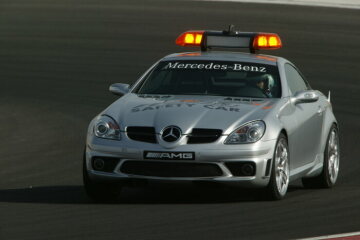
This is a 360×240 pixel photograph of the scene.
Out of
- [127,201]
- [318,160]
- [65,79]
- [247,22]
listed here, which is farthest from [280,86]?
[247,22]

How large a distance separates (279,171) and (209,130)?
87 cm

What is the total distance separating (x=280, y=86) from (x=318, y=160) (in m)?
0.95

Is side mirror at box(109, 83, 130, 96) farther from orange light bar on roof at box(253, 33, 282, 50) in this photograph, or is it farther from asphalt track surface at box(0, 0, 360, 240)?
orange light bar on roof at box(253, 33, 282, 50)

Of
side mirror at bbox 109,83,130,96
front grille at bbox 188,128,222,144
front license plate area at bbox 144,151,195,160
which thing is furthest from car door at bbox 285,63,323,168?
side mirror at bbox 109,83,130,96

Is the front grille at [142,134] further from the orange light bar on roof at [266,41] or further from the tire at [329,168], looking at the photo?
the orange light bar on roof at [266,41]

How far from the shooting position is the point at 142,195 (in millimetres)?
12773

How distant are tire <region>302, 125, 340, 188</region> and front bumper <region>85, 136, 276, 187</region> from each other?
1953mm

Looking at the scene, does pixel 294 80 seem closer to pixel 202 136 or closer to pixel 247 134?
pixel 247 134

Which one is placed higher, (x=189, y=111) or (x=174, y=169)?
(x=189, y=111)

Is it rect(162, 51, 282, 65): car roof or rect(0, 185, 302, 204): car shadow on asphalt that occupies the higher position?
rect(162, 51, 282, 65): car roof

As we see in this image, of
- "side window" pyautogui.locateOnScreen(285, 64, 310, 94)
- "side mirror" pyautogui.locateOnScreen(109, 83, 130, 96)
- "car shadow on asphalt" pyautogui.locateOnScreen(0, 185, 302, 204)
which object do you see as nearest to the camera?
"car shadow on asphalt" pyautogui.locateOnScreen(0, 185, 302, 204)

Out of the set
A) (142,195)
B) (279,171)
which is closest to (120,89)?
(142,195)

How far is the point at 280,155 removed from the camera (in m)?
12.2

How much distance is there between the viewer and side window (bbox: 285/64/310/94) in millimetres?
13420
